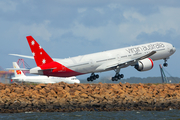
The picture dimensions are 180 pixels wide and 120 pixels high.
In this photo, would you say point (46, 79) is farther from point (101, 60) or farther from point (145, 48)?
point (145, 48)

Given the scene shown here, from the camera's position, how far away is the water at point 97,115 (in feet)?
103

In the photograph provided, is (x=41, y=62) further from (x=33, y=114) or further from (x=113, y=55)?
(x=33, y=114)

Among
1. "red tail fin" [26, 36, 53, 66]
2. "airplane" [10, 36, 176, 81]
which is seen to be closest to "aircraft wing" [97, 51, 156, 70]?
"airplane" [10, 36, 176, 81]

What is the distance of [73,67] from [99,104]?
15.1 meters

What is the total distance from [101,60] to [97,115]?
2151 cm

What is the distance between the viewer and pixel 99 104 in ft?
121

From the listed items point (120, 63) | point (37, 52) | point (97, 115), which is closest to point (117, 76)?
point (120, 63)

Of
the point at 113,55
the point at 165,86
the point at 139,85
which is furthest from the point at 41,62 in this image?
the point at 165,86

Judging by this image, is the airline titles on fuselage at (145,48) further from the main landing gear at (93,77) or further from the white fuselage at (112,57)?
the main landing gear at (93,77)

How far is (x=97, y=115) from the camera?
1303 inches

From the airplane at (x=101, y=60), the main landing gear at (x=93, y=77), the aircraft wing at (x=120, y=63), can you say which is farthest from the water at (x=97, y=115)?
the main landing gear at (x=93, y=77)

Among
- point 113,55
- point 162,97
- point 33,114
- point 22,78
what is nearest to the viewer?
point 33,114

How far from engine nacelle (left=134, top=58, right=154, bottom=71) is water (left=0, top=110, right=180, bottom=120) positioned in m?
21.1

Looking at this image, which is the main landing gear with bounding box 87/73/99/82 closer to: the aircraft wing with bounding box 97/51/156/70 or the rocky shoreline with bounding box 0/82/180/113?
the aircraft wing with bounding box 97/51/156/70
